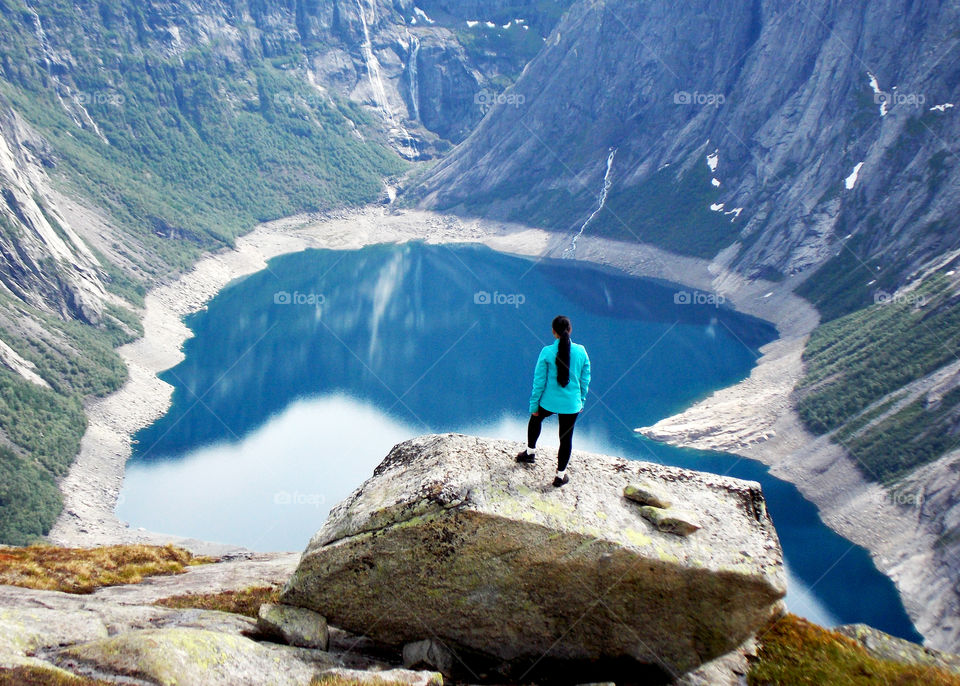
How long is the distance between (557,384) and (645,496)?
2.72 meters

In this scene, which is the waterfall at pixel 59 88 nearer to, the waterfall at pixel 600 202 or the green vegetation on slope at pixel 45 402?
the green vegetation on slope at pixel 45 402

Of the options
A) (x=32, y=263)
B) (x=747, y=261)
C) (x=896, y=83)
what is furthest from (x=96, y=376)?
(x=896, y=83)

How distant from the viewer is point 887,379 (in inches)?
3019

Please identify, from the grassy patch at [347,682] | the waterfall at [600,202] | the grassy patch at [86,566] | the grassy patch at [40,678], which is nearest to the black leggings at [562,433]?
the grassy patch at [347,682]

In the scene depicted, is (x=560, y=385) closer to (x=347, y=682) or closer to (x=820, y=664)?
(x=347, y=682)

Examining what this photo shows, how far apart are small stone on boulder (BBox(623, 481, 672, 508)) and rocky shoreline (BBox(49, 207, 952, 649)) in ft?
120

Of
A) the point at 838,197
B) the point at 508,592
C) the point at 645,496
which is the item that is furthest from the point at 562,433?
the point at 838,197

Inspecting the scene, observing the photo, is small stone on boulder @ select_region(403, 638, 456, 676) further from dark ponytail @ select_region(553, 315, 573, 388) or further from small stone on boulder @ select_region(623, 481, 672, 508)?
dark ponytail @ select_region(553, 315, 573, 388)

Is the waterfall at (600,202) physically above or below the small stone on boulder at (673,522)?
above

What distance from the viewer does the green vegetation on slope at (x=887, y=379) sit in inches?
2559

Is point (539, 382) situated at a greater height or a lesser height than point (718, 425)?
lesser

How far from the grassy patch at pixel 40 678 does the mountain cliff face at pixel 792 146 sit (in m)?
116

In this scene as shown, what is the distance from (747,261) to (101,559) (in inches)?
5314

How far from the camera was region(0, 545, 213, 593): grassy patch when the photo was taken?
18172mm
